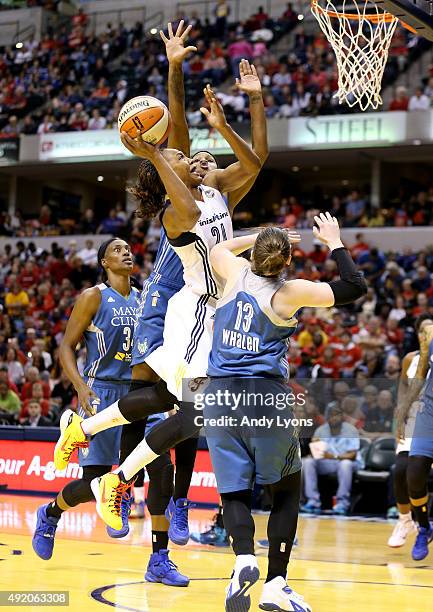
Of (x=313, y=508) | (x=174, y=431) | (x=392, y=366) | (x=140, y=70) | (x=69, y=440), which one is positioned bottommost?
(x=313, y=508)

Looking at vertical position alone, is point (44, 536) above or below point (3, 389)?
below

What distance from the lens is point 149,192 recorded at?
18.4 ft

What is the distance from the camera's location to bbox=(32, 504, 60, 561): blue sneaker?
6180 millimetres

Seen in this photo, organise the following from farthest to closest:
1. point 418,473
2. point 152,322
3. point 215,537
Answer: point 215,537 → point 418,473 → point 152,322

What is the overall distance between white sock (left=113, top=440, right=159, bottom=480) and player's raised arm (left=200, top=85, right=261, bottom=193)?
158cm

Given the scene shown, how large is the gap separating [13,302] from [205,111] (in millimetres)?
13570

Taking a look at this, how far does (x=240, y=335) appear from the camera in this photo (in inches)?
186

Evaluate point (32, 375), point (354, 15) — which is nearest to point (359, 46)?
point (354, 15)

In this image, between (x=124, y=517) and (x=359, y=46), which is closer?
(x=124, y=517)

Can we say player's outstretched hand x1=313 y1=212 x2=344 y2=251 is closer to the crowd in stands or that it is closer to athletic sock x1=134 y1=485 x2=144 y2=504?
athletic sock x1=134 y1=485 x2=144 y2=504

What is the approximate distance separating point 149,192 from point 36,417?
283 inches

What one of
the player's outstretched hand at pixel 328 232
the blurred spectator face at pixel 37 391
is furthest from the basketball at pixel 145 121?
the blurred spectator face at pixel 37 391

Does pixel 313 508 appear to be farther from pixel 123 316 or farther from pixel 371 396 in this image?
pixel 123 316

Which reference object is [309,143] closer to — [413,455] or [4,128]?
[4,128]
